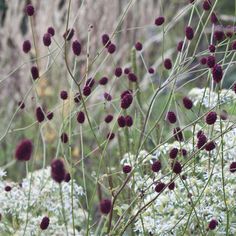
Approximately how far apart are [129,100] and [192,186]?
44 centimetres

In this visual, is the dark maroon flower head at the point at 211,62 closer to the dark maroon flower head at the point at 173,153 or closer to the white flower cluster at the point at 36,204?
the dark maroon flower head at the point at 173,153

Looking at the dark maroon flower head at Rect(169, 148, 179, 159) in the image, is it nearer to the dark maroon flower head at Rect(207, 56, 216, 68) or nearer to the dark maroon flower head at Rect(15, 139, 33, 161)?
the dark maroon flower head at Rect(207, 56, 216, 68)

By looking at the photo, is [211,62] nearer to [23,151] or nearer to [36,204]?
[23,151]

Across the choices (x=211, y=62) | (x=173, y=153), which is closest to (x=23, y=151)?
(x=173, y=153)

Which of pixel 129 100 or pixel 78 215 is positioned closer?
pixel 129 100

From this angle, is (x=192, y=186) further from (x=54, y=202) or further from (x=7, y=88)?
(x=7, y=88)

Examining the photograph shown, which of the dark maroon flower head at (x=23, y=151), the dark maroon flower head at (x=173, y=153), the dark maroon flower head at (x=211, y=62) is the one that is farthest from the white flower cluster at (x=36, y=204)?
the dark maroon flower head at (x=23, y=151)

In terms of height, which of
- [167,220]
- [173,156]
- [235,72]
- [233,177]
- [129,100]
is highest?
[129,100]

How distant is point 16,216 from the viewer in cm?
232

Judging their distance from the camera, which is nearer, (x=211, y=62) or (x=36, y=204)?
(x=211, y=62)

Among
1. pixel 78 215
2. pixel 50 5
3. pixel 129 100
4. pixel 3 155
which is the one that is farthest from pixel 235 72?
pixel 129 100

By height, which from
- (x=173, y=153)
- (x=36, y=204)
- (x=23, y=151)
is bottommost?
(x=36, y=204)

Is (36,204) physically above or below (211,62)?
below

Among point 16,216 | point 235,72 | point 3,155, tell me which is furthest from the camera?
point 235,72
